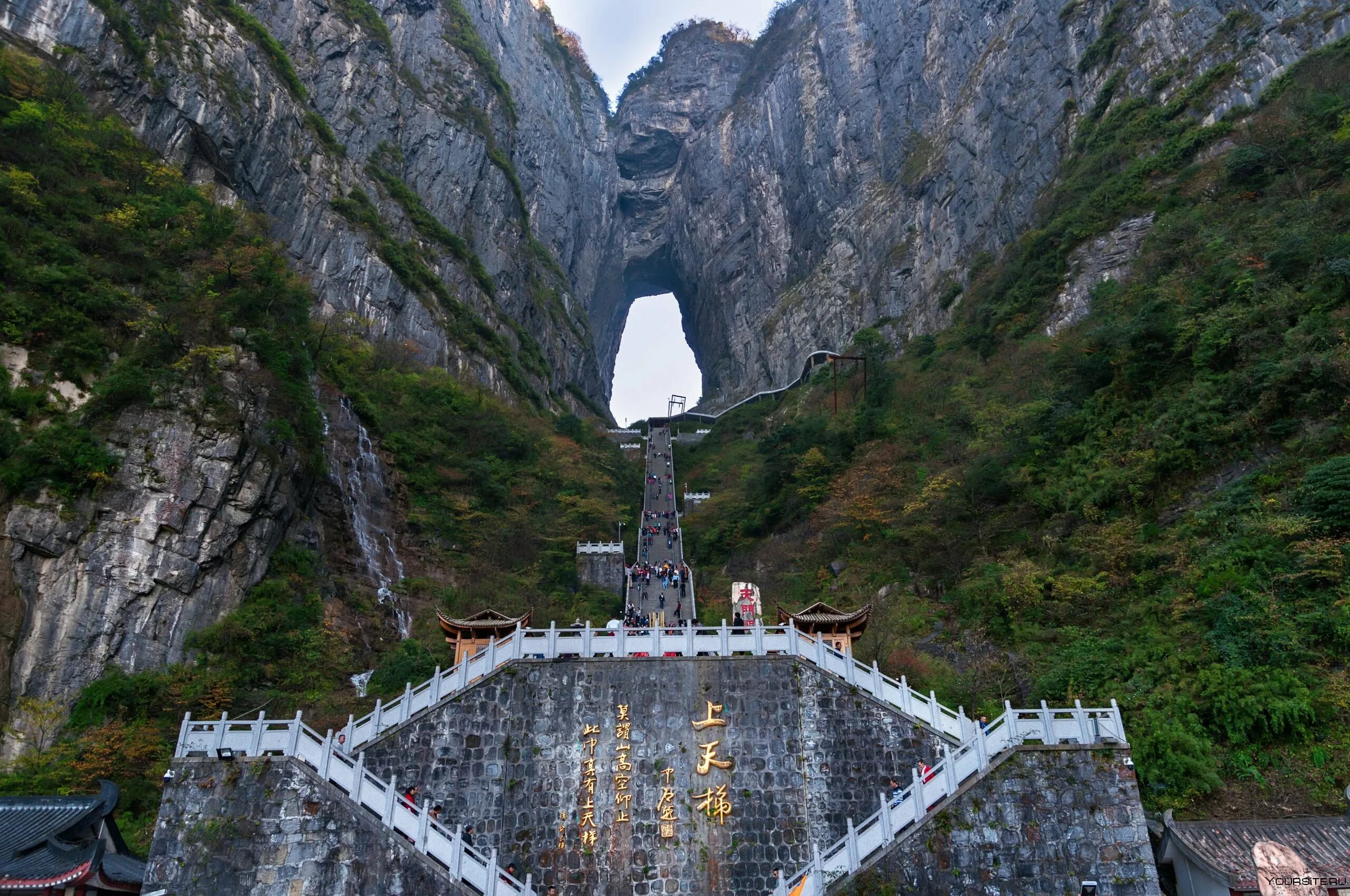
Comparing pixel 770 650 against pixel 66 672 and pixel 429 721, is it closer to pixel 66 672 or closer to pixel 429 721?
pixel 429 721

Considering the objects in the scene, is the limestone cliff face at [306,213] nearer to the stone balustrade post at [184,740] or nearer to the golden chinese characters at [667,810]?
the stone balustrade post at [184,740]

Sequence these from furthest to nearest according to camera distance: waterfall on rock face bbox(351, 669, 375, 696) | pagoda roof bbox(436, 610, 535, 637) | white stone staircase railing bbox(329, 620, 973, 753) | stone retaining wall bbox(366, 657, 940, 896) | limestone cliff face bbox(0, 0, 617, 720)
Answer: waterfall on rock face bbox(351, 669, 375, 696), limestone cliff face bbox(0, 0, 617, 720), pagoda roof bbox(436, 610, 535, 637), white stone staircase railing bbox(329, 620, 973, 753), stone retaining wall bbox(366, 657, 940, 896)

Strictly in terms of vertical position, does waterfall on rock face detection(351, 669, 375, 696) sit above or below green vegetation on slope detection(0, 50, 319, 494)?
below

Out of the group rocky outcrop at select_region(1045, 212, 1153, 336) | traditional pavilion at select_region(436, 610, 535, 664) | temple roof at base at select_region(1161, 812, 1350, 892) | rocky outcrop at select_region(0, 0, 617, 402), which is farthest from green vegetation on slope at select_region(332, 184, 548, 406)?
temple roof at base at select_region(1161, 812, 1350, 892)

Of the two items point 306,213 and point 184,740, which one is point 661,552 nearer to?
point 184,740

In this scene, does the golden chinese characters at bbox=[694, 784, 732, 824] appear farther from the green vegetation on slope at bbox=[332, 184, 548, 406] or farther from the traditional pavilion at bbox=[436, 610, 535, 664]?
the green vegetation on slope at bbox=[332, 184, 548, 406]

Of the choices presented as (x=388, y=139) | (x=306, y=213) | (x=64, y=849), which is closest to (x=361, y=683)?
(x=64, y=849)

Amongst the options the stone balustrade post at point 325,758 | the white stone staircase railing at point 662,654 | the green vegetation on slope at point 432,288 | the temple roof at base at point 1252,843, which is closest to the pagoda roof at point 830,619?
the white stone staircase railing at point 662,654
